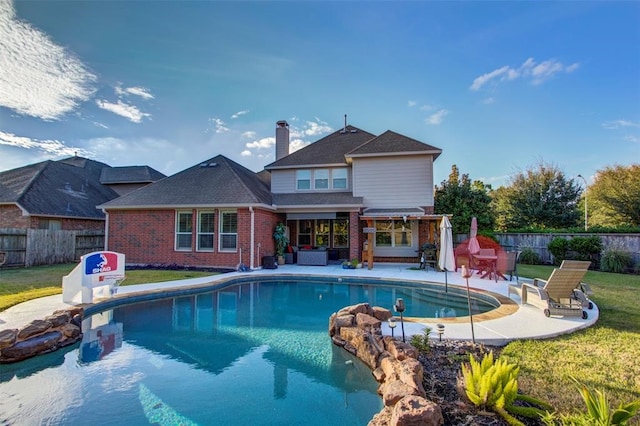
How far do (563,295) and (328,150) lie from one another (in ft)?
51.7

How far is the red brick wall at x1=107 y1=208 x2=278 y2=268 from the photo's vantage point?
1631 cm

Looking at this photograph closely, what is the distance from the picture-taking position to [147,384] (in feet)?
16.4

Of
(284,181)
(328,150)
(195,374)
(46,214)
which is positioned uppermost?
(328,150)

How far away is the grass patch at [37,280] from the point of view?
940cm

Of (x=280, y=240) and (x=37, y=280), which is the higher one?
(x=280, y=240)

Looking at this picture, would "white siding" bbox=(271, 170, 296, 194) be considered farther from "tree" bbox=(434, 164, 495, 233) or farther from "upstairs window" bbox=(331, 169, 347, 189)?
"tree" bbox=(434, 164, 495, 233)

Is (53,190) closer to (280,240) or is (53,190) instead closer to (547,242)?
(280,240)

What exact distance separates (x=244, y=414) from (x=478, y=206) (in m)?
23.7

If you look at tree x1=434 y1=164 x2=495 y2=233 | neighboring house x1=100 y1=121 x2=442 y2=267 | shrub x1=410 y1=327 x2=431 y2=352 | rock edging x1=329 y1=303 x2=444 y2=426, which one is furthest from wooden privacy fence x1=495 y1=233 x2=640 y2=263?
shrub x1=410 y1=327 x2=431 y2=352

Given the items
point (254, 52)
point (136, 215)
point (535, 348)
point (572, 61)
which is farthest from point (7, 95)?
point (572, 61)

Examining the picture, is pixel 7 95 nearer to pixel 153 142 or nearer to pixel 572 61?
pixel 153 142

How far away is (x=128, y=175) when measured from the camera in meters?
27.6

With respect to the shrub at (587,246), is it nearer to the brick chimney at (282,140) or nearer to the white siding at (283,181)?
the white siding at (283,181)

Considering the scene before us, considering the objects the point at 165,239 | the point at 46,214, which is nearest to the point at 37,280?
the point at 165,239
